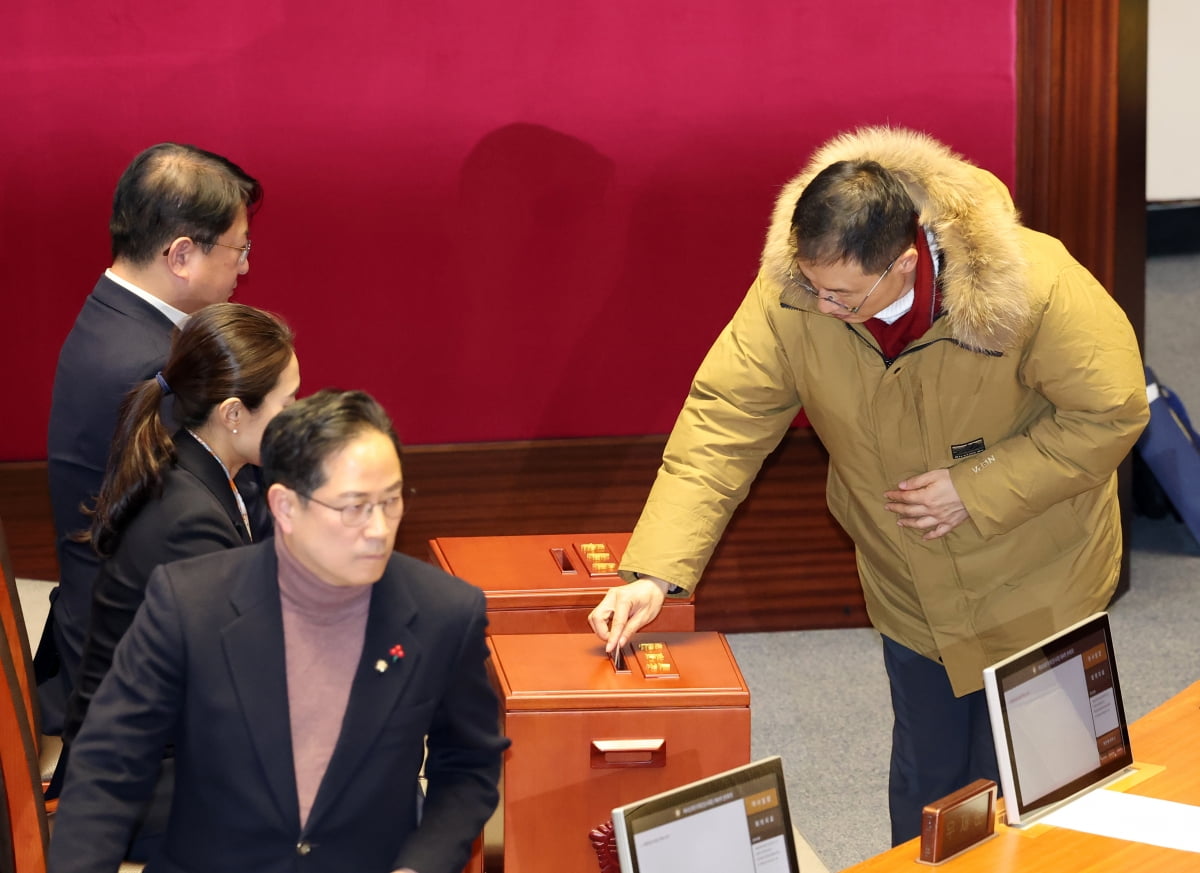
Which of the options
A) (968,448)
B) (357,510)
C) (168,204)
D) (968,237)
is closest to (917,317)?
(968,237)

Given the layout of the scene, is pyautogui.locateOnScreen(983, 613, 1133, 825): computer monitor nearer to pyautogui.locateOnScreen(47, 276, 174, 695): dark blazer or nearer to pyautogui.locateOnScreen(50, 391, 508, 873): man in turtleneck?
pyautogui.locateOnScreen(50, 391, 508, 873): man in turtleneck

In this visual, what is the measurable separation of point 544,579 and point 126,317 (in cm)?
95

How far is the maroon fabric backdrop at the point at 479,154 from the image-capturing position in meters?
4.40

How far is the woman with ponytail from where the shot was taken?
2355mm

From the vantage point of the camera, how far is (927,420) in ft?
9.26

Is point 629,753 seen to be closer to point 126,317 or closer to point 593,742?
point 593,742

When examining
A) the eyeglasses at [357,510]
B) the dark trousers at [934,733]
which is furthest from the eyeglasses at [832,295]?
the eyeglasses at [357,510]

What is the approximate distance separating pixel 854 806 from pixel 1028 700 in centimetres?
148

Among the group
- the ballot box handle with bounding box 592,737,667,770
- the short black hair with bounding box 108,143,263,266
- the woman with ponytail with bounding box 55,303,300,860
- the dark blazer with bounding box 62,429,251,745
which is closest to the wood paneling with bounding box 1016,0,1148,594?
the short black hair with bounding box 108,143,263,266

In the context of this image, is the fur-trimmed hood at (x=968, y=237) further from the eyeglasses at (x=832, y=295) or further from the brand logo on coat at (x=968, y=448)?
the brand logo on coat at (x=968, y=448)

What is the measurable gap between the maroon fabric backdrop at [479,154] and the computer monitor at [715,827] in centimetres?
265

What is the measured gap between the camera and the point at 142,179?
309 centimetres

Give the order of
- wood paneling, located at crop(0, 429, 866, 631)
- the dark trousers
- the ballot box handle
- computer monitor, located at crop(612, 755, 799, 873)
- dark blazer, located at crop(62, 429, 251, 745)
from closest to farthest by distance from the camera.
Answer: computer monitor, located at crop(612, 755, 799, 873) → dark blazer, located at crop(62, 429, 251, 745) → the ballot box handle → the dark trousers → wood paneling, located at crop(0, 429, 866, 631)

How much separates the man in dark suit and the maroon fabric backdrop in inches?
49.5
